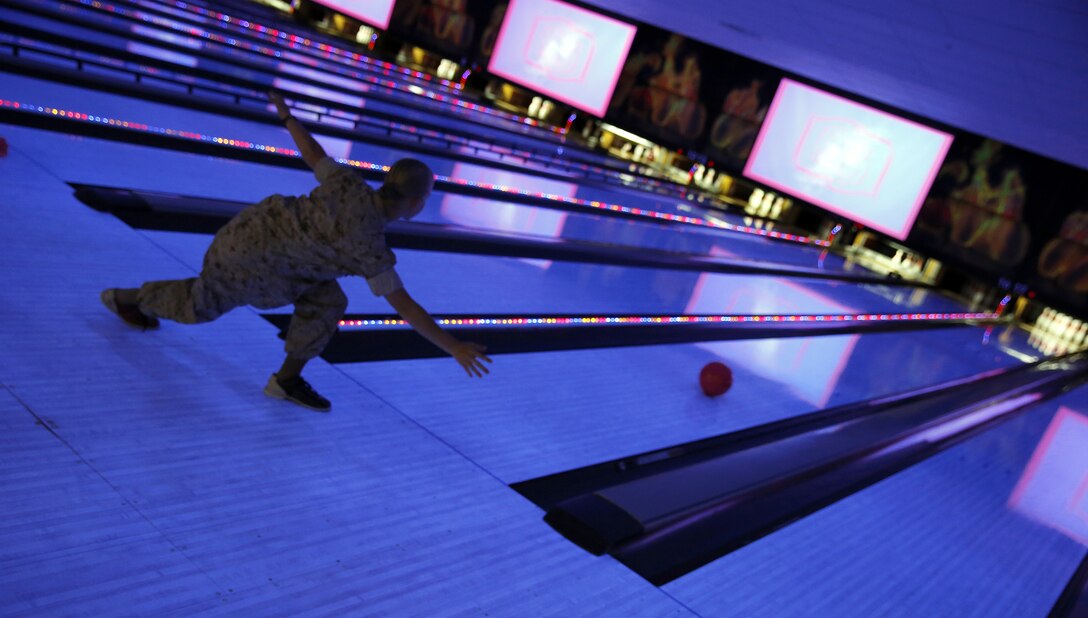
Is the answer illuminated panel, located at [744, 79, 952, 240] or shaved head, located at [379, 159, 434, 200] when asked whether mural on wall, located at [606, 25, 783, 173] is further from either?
shaved head, located at [379, 159, 434, 200]

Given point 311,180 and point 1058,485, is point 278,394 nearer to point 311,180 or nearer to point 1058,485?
point 311,180

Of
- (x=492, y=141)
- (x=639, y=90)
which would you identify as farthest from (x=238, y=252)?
(x=639, y=90)

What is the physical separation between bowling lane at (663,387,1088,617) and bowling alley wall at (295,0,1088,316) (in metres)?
6.00

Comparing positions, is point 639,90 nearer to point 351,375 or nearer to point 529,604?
point 351,375

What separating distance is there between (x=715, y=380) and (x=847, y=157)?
313 inches

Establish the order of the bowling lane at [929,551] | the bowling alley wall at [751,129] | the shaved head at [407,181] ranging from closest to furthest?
the shaved head at [407,181] → the bowling lane at [929,551] → the bowling alley wall at [751,129]

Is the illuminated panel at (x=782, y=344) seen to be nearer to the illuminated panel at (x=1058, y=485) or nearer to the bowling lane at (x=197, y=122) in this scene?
the illuminated panel at (x=1058, y=485)

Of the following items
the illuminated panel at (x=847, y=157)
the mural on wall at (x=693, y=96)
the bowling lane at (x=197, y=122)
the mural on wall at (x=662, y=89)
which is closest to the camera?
the bowling lane at (x=197, y=122)

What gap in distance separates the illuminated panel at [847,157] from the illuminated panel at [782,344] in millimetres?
3923

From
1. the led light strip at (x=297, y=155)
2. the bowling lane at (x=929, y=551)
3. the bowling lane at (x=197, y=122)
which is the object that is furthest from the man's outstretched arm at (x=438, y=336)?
the bowling lane at (x=197, y=122)

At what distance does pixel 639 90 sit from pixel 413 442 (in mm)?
10397

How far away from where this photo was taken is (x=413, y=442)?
2.38 meters

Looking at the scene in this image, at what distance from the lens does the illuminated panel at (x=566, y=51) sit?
478 inches

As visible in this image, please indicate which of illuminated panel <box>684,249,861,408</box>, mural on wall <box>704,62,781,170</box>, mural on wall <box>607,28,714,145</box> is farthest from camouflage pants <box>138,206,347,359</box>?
mural on wall <box>607,28,714,145</box>
